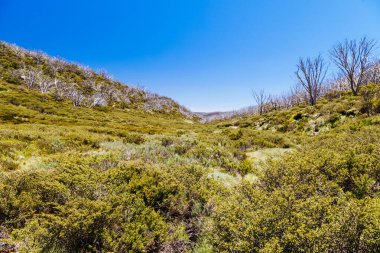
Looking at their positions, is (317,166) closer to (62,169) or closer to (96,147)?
(62,169)

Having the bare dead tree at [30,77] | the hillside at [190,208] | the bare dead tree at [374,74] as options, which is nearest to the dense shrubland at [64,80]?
the bare dead tree at [30,77]

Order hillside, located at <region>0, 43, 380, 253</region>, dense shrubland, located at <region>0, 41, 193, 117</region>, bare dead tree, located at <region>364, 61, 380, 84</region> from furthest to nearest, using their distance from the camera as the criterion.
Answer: bare dead tree, located at <region>364, 61, 380, 84</region> < dense shrubland, located at <region>0, 41, 193, 117</region> < hillside, located at <region>0, 43, 380, 253</region>

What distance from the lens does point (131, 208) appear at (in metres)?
4.50

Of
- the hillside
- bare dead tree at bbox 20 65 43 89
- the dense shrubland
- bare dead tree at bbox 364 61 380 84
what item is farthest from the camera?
bare dead tree at bbox 364 61 380 84

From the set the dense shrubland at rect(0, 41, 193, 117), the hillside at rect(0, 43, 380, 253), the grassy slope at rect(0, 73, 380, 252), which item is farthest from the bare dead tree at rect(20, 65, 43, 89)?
the grassy slope at rect(0, 73, 380, 252)

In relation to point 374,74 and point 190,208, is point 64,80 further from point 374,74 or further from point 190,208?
point 374,74

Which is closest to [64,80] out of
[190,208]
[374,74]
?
[190,208]

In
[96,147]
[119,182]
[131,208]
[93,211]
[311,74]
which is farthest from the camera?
[311,74]

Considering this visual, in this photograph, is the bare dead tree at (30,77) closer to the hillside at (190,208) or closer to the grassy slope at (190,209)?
the hillside at (190,208)

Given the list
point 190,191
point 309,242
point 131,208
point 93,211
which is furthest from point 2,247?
point 309,242

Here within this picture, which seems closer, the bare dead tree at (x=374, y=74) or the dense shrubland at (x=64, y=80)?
the dense shrubland at (x=64, y=80)

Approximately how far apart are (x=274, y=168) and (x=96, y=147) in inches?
438

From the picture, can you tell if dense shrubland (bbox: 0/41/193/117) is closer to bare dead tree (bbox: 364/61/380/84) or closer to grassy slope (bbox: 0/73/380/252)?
grassy slope (bbox: 0/73/380/252)

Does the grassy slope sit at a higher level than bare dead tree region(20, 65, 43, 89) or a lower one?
lower
